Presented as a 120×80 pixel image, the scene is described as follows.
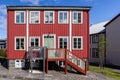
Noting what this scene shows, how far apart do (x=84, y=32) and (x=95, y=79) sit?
30.4 feet

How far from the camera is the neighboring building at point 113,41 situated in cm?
5247

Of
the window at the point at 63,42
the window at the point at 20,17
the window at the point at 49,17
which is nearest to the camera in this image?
the window at the point at 20,17

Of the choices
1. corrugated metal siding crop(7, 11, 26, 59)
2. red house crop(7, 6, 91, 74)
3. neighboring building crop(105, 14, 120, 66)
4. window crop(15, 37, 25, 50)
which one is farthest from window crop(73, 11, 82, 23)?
neighboring building crop(105, 14, 120, 66)

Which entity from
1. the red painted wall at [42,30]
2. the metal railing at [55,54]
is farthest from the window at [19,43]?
the metal railing at [55,54]

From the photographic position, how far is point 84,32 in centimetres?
3856

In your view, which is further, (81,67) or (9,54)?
(9,54)

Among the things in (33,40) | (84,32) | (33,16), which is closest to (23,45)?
(33,40)

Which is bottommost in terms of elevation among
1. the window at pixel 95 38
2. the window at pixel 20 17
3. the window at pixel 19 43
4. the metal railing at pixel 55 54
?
the metal railing at pixel 55 54

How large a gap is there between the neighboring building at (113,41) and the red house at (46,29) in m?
15.4

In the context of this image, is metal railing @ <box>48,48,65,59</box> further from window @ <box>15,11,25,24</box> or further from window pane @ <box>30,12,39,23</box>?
window @ <box>15,11,25,24</box>

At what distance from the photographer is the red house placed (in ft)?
125

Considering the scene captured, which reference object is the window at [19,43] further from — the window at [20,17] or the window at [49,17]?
the window at [49,17]

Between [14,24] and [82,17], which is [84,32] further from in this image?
[14,24]

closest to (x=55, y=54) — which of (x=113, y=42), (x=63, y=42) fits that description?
(x=63, y=42)
